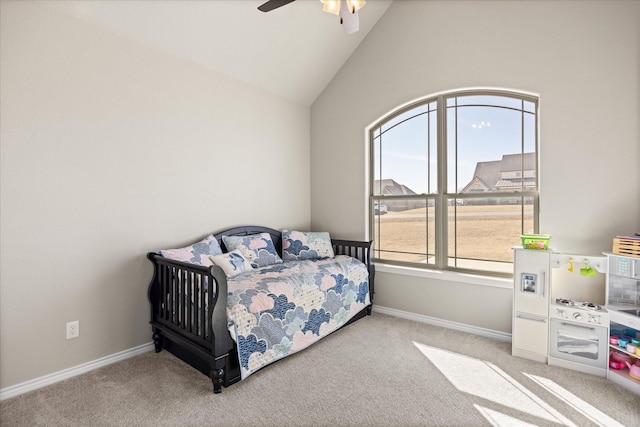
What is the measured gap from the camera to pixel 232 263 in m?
2.74

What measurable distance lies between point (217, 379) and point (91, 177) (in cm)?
170

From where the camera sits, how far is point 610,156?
2.39 meters

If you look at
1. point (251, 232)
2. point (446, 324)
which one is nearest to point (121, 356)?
point (251, 232)

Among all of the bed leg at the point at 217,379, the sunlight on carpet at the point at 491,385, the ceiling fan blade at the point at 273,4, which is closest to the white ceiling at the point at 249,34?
the ceiling fan blade at the point at 273,4

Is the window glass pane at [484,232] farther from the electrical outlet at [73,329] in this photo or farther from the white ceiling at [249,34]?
the electrical outlet at [73,329]

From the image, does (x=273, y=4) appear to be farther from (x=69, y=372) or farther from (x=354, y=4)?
(x=69, y=372)

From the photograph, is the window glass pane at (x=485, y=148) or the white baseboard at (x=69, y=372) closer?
the white baseboard at (x=69, y=372)

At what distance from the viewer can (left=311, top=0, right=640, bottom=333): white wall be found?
2.36 m

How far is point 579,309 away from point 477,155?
1536mm

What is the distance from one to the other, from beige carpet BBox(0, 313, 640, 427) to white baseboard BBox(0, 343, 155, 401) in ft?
0.16

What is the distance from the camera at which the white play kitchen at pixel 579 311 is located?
2127 millimetres

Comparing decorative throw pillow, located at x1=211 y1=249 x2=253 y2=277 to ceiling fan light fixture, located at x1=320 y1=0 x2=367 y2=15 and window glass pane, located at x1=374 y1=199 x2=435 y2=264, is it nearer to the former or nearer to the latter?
window glass pane, located at x1=374 y1=199 x2=435 y2=264

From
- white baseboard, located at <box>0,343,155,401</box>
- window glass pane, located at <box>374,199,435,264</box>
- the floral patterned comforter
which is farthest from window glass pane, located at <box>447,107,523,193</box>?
white baseboard, located at <box>0,343,155,401</box>

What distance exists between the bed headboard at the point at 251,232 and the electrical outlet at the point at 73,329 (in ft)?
4.06
